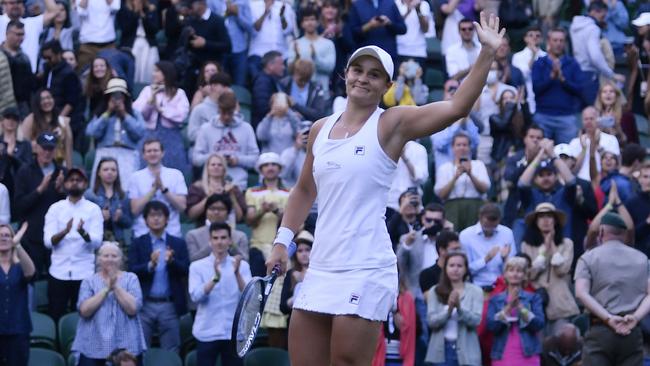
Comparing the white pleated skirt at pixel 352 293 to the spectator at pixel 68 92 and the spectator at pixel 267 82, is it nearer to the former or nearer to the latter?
the spectator at pixel 68 92

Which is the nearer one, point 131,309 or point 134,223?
point 131,309

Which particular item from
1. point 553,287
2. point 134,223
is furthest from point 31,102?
point 553,287

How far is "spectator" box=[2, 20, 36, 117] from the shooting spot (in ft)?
→ 55.1

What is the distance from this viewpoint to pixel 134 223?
48.5ft

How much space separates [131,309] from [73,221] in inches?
47.6

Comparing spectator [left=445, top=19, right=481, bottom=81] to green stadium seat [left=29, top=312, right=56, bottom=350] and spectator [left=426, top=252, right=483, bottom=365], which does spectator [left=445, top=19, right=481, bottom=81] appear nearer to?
spectator [left=426, top=252, right=483, bottom=365]

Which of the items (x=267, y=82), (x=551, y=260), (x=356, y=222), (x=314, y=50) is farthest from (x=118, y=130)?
(x=356, y=222)

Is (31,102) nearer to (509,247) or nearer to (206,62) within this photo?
(206,62)

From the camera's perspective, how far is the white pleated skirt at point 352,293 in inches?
291

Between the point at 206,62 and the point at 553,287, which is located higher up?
the point at 206,62

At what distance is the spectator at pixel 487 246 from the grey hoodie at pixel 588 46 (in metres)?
5.55

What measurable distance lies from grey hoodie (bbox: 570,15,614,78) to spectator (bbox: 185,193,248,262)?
6922 millimetres

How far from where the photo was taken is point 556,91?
18234 millimetres

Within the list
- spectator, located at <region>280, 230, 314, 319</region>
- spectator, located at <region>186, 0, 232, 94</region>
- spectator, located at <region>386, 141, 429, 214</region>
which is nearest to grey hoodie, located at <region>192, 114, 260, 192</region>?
spectator, located at <region>386, 141, 429, 214</region>
